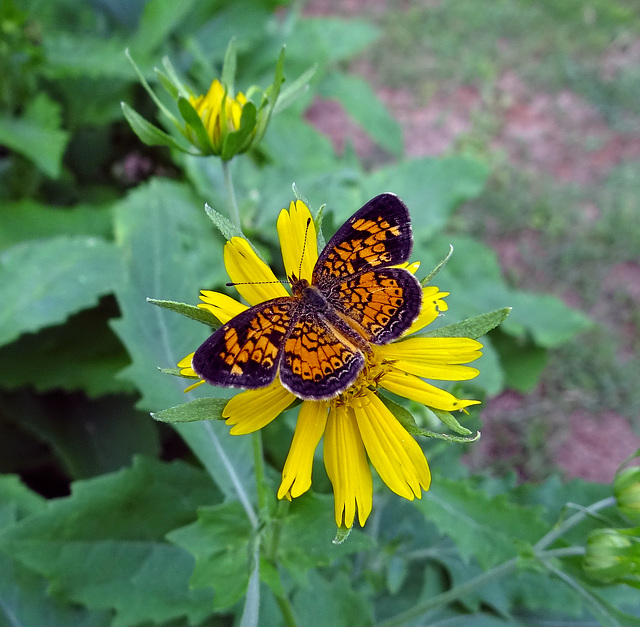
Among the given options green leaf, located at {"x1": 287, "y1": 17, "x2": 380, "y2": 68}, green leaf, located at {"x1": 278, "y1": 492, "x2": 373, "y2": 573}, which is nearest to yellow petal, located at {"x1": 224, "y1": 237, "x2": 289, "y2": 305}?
green leaf, located at {"x1": 278, "y1": 492, "x2": 373, "y2": 573}

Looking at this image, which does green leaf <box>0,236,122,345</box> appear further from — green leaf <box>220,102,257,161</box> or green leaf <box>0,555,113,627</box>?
green leaf <box>220,102,257,161</box>

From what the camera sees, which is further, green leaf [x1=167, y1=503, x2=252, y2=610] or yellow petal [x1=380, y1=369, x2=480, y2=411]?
green leaf [x1=167, y1=503, x2=252, y2=610]

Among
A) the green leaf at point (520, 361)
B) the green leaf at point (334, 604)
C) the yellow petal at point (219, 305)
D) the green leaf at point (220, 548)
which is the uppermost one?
the yellow petal at point (219, 305)

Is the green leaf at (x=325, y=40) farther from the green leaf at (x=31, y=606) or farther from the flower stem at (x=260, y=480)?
the green leaf at (x=31, y=606)

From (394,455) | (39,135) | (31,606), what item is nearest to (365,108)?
(39,135)

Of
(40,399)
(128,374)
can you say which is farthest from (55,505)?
(40,399)

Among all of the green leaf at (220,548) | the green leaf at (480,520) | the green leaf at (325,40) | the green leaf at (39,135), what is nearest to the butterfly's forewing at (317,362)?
the green leaf at (220,548)
